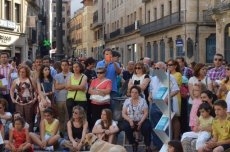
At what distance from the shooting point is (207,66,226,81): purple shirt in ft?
39.5

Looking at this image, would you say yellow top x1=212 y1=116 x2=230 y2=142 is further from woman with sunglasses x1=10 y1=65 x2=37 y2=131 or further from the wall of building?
the wall of building

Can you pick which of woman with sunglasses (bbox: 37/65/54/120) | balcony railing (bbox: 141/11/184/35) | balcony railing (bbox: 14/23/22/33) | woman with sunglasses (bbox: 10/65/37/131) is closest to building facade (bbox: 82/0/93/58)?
balcony railing (bbox: 141/11/184/35)

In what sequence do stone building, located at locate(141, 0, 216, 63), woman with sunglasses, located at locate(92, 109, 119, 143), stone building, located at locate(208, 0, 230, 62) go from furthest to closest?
stone building, located at locate(141, 0, 216, 63) → stone building, located at locate(208, 0, 230, 62) → woman with sunglasses, located at locate(92, 109, 119, 143)

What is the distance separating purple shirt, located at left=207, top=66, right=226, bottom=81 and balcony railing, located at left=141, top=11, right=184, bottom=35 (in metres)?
30.6

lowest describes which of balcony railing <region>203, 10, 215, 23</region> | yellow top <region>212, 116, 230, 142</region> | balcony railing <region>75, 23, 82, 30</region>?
yellow top <region>212, 116, 230, 142</region>

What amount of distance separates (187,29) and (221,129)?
1308 inches

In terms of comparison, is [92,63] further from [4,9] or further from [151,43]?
[151,43]

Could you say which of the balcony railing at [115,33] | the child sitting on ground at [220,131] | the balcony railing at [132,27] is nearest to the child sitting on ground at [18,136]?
the child sitting on ground at [220,131]

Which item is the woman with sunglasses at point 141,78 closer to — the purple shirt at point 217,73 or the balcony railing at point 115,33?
the purple shirt at point 217,73

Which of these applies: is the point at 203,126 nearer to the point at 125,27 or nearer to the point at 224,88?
the point at 224,88

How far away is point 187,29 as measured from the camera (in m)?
41.8

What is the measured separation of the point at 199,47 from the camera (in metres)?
42.2

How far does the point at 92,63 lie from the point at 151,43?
3948cm

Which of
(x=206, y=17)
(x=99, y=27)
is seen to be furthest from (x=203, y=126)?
(x=99, y=27)
